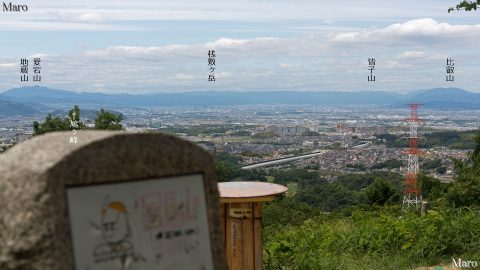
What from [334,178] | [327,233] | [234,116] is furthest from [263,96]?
[327,233]

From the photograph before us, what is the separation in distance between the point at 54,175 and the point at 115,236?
1.45 ft

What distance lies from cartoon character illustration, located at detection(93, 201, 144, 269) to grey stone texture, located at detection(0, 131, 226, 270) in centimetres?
14

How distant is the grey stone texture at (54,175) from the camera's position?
2779 mm

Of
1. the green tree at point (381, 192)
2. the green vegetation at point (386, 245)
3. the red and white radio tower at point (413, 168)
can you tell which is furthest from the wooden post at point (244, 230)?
the green tree at point (381, 192)

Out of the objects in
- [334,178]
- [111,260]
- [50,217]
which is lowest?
[334,178]

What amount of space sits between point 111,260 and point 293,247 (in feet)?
14.6

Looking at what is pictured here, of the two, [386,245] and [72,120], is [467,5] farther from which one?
[72,120]

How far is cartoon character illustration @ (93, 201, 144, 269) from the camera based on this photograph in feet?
9.84

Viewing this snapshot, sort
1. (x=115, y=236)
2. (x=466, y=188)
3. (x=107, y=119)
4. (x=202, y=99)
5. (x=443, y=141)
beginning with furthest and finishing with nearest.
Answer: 1. (x=202, y=99)
2. (x=443, y=141)
3. (x=107, y=119)
4. (x=466, y=188)
5. (x=115, y=236)

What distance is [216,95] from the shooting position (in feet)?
198

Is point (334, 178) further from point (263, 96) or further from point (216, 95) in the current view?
point (263, 96)

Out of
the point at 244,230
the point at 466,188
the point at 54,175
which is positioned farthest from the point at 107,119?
the point at 54,175

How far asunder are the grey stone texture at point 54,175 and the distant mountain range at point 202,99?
57.4 feet

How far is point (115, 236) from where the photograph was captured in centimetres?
304
